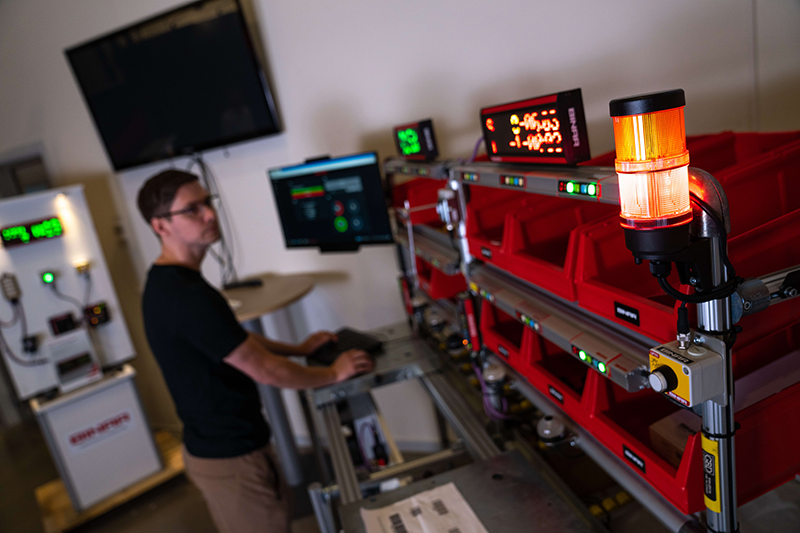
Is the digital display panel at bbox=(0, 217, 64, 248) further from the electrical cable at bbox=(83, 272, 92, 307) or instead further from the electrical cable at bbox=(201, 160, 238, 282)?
the electrical cable at bbox=(201, 160, 238, 282)

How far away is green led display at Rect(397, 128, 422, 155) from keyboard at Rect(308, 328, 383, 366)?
0.81 meters

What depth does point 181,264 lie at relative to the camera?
1.81 meters

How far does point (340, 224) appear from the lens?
233 cm

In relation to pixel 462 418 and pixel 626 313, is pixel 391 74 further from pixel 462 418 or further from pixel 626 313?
pixel 626 313

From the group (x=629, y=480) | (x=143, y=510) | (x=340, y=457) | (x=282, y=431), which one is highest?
(x=629, y=480)

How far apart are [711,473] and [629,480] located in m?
0.26

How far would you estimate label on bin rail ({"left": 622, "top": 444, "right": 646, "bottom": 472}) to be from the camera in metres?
0.92

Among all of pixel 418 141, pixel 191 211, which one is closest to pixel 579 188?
pixel 418 141

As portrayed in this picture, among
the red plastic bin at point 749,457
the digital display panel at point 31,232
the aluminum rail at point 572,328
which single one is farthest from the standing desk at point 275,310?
the red plastic bin at point 749,457

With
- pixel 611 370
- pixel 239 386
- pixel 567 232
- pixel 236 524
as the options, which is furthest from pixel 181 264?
pixel 611 370

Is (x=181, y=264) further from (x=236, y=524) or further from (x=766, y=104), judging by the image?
(x=766, y=104)

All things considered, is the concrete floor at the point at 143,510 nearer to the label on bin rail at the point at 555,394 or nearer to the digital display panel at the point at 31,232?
the digital display panel at the point at 31,232

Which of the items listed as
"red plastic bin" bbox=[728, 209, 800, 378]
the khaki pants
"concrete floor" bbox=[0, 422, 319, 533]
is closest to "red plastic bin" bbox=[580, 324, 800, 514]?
"red plastic bin" bbox=[728, 209, 800, 378]

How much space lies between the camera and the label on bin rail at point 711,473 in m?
0.78
